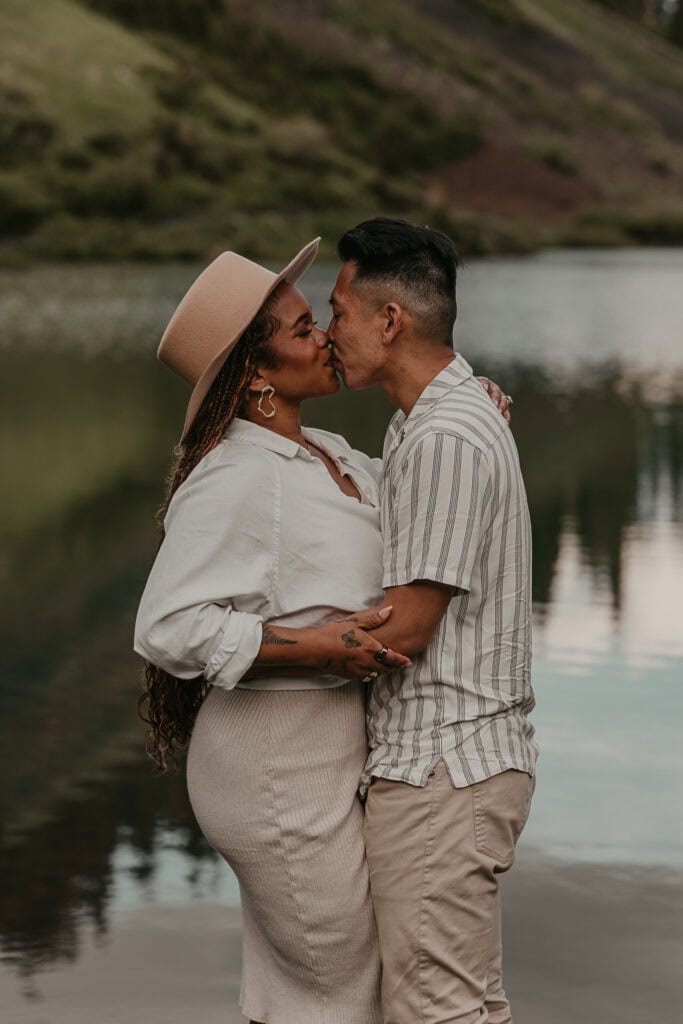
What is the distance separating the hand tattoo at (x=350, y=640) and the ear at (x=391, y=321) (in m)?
0.51

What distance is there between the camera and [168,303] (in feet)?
113

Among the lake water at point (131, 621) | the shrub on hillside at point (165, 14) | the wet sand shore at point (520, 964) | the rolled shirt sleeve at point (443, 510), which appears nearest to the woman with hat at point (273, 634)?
the rolled shirt sleeve at point (443, 510)

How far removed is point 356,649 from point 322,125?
76.0m

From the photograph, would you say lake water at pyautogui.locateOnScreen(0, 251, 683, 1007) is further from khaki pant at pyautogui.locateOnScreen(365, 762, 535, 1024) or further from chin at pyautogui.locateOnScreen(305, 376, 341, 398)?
chin at pyautogui.locateOnScreen(305, 376, 341, 398)

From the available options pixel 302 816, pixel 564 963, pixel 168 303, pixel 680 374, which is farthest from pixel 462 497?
pixel 168 303

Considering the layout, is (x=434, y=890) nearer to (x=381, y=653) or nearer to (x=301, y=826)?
(x=301, y=826)

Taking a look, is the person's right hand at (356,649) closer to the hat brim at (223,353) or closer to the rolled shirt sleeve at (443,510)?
the rolled shirt sleeve at (443,510)

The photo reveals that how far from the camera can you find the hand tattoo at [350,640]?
299 cm

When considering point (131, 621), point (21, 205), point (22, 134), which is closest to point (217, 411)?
point (131, 621)

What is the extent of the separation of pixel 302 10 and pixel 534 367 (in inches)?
2704

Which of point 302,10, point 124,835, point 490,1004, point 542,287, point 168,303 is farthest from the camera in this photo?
point 302,10

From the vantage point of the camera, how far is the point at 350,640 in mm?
3002

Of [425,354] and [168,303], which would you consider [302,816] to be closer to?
[425,354]

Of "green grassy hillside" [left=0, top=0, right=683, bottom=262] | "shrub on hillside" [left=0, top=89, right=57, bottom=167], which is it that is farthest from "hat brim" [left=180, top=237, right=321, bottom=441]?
"shrub on hillside" [left=0, top=89, right=57, bottom=167]
